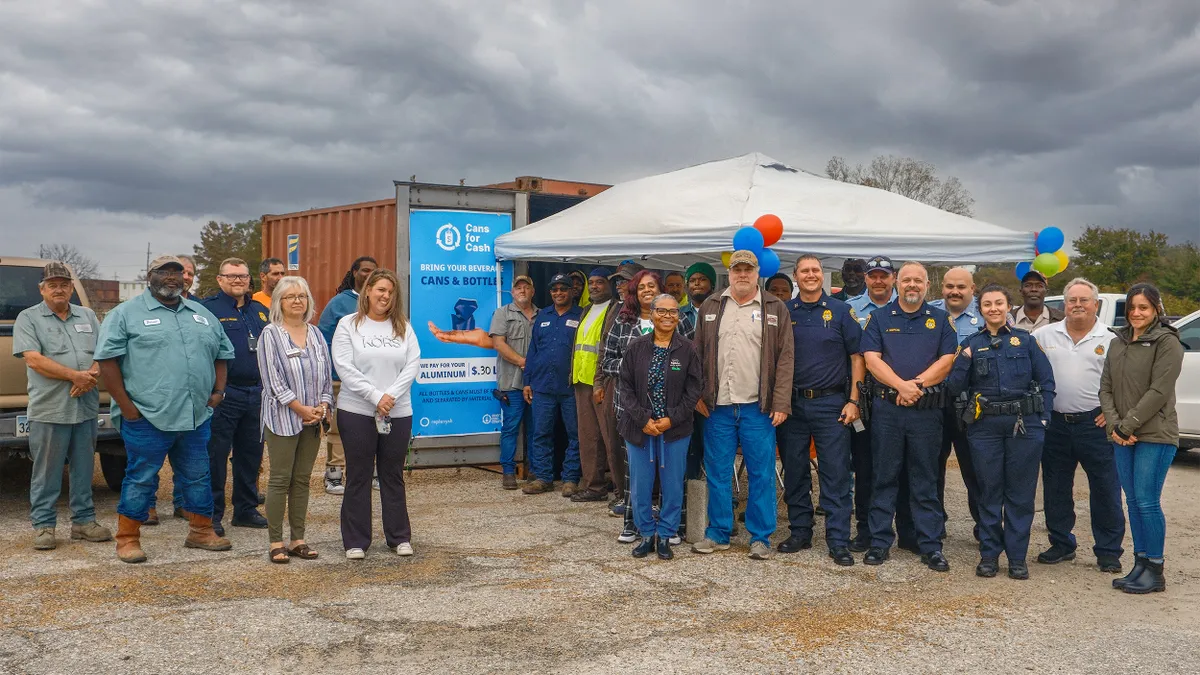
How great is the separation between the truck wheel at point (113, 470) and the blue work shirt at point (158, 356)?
2.43 metres

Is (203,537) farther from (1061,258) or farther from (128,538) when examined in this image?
(1061,258)

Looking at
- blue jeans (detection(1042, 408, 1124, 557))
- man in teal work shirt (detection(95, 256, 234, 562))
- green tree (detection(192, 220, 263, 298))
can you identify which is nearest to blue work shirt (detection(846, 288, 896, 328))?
blue jeans (detection(1042, 408, 1124, 557))

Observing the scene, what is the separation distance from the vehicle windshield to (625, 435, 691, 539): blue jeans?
17.4ft

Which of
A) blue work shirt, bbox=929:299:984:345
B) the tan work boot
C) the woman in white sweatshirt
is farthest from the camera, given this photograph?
blue work shirt, bbox=929:299:984:345

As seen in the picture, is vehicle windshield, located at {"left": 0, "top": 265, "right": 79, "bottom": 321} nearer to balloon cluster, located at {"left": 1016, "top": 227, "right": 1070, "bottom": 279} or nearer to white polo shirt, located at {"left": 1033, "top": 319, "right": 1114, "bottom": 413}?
white polo shirt, located at {"left": 1033, "top": 319, "right": 1114, "bottom": 413}

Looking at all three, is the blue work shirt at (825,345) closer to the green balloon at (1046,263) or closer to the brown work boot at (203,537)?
the green balloon at (1046,263)

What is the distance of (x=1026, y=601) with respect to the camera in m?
5.35

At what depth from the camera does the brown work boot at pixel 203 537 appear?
247 inches

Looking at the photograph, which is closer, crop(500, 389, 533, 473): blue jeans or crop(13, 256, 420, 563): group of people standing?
crop(13, 256, 420, 563): group of people standing

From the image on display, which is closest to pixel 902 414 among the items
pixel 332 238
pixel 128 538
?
pixel 128 538

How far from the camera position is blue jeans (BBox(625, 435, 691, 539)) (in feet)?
20.4

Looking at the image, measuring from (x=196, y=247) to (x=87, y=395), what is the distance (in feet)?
164

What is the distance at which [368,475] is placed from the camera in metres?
6.05

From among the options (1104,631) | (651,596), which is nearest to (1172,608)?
(1104,631)
